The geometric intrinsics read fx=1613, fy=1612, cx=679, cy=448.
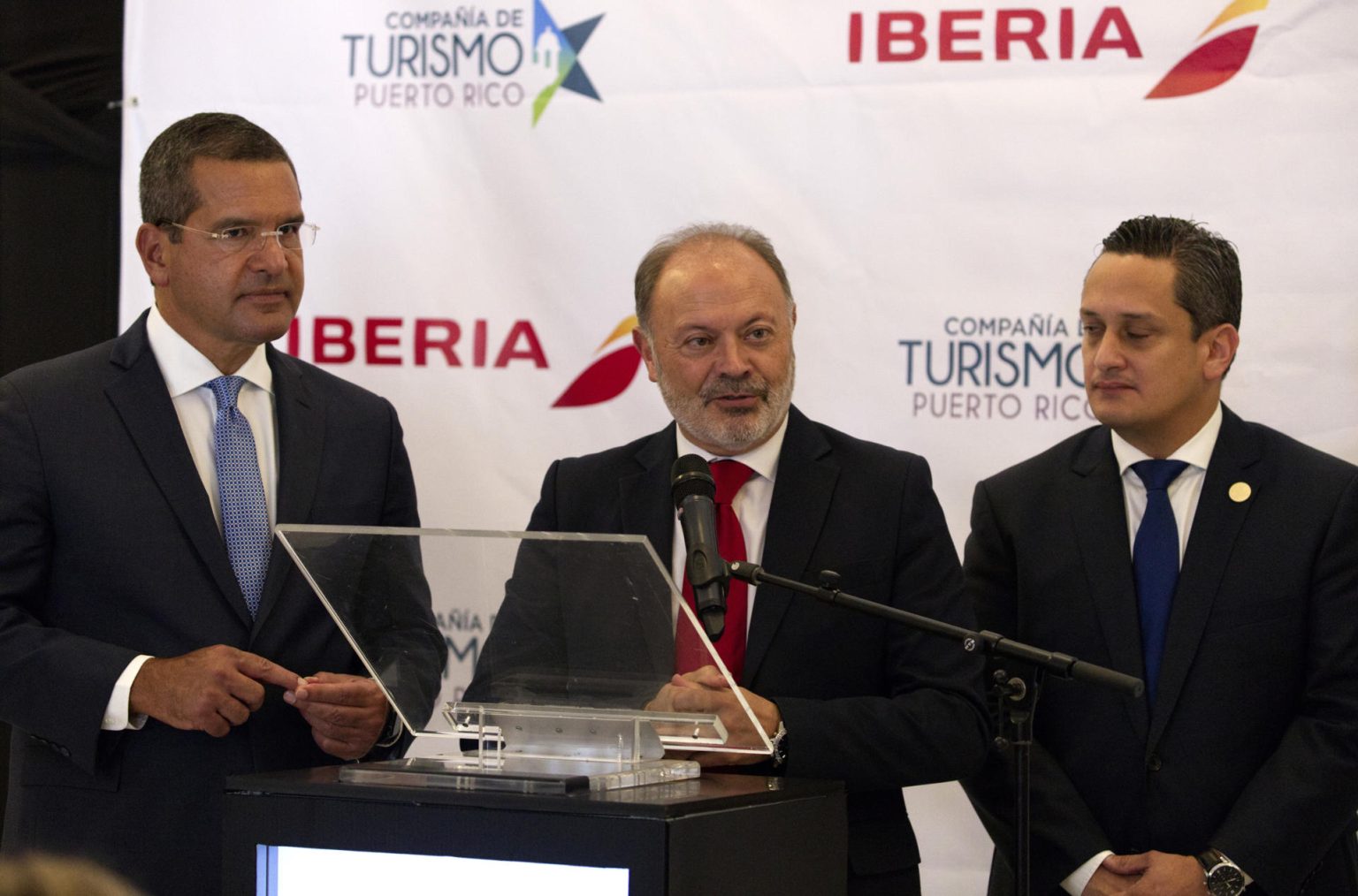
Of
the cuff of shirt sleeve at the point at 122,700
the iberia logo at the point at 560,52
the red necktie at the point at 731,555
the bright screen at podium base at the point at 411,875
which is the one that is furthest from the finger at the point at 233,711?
the iberia logo at the point at 560,52

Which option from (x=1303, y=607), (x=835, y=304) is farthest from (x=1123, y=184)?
(x=1303, y=607)

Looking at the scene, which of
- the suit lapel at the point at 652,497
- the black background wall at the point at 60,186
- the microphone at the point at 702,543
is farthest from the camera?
the black background wall at the point at 60,186

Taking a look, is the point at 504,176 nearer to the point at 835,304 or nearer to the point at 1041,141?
the point at 835,304

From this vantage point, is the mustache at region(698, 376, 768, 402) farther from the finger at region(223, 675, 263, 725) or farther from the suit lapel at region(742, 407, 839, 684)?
the finger at region(223, 675, 263, 725)

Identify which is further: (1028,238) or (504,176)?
(504,176)

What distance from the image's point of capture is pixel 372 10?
4.37 m

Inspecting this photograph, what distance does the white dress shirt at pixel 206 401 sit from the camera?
3082 millimetres

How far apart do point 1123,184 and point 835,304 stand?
75 cm

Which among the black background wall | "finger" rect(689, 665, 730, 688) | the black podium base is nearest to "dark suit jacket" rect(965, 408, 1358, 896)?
the black podium base

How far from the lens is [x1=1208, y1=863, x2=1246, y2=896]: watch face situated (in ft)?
9.21

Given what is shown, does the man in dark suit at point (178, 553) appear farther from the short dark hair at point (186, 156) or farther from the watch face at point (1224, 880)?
the watch face at point (1224, 880)

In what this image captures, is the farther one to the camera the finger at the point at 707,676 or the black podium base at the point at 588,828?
the finger at the point at 707,676

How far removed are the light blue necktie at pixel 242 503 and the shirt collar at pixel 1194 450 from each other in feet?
5.42

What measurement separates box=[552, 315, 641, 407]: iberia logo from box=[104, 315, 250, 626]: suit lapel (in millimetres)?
1333
